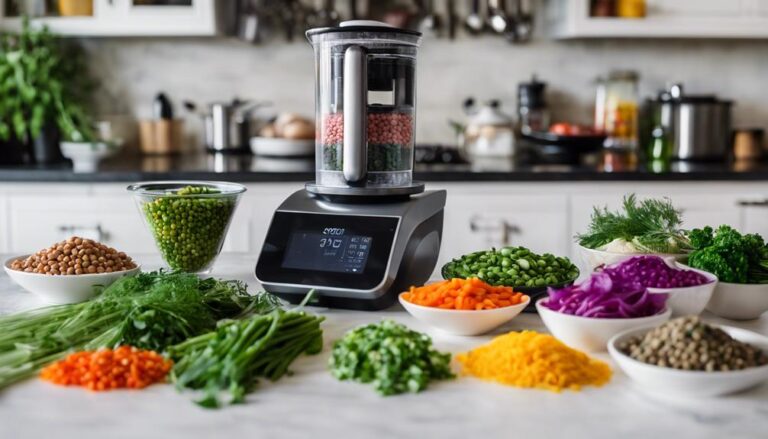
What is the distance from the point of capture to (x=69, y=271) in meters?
1.57

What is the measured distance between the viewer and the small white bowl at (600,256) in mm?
1572

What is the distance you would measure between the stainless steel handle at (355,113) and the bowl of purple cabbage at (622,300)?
0.47 meters

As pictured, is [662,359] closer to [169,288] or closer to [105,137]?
[169,288]

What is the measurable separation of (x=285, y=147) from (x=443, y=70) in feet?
2.80

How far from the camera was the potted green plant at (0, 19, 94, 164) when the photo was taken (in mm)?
3398

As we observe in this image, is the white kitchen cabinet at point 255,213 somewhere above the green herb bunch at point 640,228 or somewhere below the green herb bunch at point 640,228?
below

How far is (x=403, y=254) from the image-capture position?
1579 mm

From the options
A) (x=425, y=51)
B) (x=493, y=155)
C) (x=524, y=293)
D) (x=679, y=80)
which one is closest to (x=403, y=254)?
(x=524, y=293)

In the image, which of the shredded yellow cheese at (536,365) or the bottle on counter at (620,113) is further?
the bottle on counter at (620,113)

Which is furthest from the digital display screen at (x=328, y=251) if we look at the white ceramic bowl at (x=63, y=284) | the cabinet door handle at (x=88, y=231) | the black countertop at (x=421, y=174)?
the cabinet door handle at (x=88, y=231)

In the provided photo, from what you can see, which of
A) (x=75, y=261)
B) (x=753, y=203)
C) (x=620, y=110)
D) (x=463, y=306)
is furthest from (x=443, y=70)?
(x=463, y=306)

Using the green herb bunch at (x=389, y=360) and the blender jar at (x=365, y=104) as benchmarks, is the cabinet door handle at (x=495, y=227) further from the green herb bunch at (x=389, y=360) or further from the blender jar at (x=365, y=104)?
the green herb bunch at (x=389, y=360)

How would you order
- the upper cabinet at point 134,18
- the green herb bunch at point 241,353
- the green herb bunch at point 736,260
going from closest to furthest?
the green herb bunch at point 241,353 → the green herb bunch at point 736,260 → the upper cabinet at point 134,18

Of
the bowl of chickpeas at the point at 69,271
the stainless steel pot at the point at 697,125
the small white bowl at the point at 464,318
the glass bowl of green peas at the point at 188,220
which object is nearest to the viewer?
the small white bowl at the point at 464,318
